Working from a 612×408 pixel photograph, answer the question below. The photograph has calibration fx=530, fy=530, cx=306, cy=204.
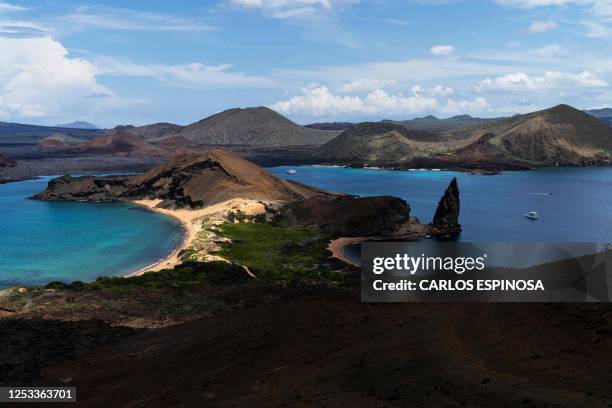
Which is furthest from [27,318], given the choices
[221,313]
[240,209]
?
[240,209]

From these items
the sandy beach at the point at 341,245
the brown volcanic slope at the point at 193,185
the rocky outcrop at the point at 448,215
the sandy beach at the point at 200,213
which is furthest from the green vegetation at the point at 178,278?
the brown volcanic slope at the point at 193,185

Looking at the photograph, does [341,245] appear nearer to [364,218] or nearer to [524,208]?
[364,218]

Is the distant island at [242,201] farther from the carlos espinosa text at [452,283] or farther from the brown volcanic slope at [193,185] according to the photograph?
the carlos espinosa text at [452,283]

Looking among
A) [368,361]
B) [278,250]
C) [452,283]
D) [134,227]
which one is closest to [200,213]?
[134,227]

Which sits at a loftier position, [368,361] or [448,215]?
[448,215]

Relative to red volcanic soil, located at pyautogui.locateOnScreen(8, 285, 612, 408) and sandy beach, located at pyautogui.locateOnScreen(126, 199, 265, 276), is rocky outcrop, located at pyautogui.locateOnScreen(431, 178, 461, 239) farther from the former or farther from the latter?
red volcanic soil, located at pyautogui.locateOnScreen(8, 285, 612, 408)
